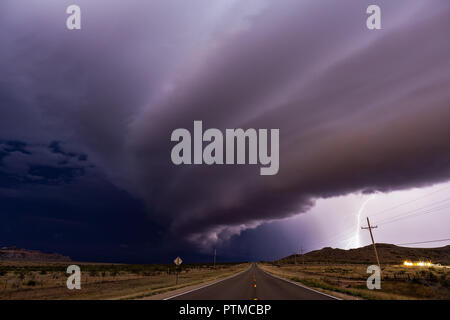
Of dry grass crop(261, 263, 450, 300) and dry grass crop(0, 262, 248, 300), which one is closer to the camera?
dry grass crop(261, 263, 450, 300)

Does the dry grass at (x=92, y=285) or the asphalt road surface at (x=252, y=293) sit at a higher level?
the asphalt road surface at (x=252, y=293)

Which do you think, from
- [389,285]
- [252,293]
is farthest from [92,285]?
[389,285]

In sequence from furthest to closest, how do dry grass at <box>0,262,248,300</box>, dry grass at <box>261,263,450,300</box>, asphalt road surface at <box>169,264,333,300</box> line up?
1. dry grass at <box>0,262,248,300</box>
2. dry grass at <box>261,263,450,300</box>
3. asphalt road surface at <box>169,264,333,300</box>

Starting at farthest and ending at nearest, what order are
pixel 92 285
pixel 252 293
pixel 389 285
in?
pixel 92 285 < pixel 389 285 < pixel 252 293

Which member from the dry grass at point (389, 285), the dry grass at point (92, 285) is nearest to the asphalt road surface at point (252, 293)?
the dry grass at point (389, 285)

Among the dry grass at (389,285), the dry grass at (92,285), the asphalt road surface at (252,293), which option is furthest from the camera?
the dry grass at (92,285)

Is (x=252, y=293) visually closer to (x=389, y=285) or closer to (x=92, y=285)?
(x=389, y=285)

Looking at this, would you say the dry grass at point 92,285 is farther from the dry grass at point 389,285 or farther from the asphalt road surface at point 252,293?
the dry grass at point 389,285

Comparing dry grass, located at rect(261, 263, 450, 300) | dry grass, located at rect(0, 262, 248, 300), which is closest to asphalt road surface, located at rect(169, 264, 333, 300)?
dry grass, located at rect(261, 263, 450, 300)

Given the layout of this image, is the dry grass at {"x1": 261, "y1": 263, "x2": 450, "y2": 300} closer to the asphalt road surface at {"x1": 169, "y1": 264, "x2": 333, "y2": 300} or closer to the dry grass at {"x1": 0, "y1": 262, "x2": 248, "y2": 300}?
the asphalt road surface at {"x1": 169, "y1": 264, "x2": 333, "y2": 300}

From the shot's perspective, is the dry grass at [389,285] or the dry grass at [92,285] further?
the dry grass at [92,285]

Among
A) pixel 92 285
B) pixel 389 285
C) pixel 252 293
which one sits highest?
pixel 252 293
